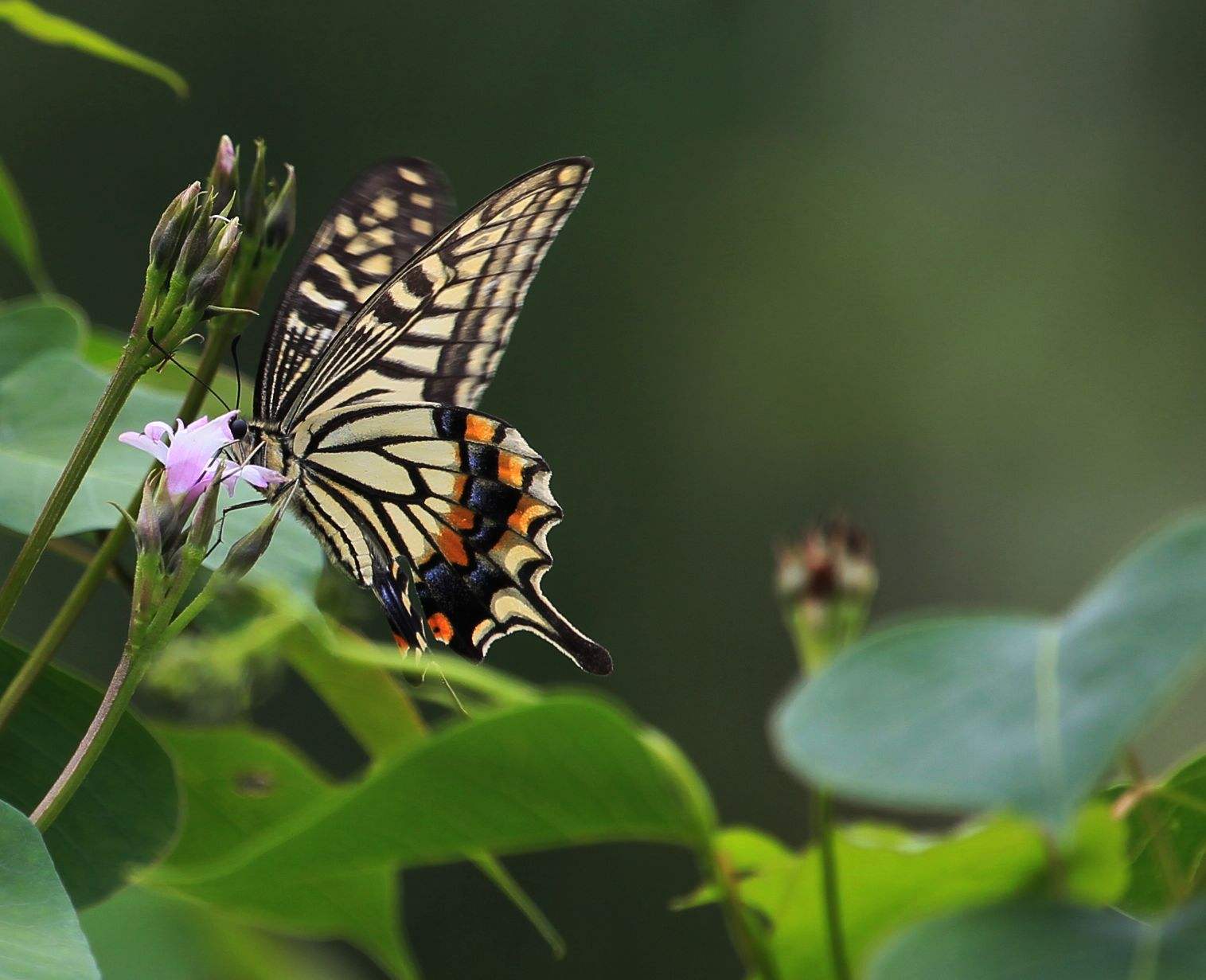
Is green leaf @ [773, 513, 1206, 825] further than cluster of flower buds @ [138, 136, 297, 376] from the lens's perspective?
No

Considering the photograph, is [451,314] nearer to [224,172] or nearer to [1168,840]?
[224,172]

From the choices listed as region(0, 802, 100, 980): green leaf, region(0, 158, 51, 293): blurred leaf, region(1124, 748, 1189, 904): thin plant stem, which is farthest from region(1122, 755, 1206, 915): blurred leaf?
region(0, 158, 51, 293): blurred leaf

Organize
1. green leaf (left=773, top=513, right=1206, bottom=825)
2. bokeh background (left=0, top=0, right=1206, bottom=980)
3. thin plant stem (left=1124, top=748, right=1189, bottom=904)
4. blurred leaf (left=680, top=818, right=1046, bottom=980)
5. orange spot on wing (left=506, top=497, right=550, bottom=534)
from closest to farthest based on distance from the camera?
green leaf (left=773, top=513, right=1206, bottom=825)
thin plant stem (left=1124, top=748, right=1189, bottom=904)
blurred leaf (left=680, top=818, right=1046, bottom=980)
orange spot on wing (left=506, top=497, right=550, bottom=534)
bokeh background (left=0, top=0, right=1206, bottom=980)

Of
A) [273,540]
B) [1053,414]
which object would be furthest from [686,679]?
[273,540]

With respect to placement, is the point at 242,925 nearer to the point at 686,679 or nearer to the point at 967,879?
the point at 967,879

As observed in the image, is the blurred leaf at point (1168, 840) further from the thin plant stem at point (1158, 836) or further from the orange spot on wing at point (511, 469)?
the orange spot on wing at point (511, 469)

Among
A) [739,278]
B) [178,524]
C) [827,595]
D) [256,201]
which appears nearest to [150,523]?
[178,524]

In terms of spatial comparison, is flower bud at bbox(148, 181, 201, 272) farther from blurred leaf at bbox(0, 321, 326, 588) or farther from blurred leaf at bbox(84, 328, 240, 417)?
blurred leaf at bbox(84, 328, 240, 417)
